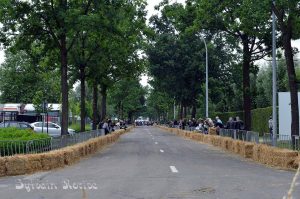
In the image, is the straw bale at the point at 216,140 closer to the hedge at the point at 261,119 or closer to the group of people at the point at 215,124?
the group of people at the point at 215,124

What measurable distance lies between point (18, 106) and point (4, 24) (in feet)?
109

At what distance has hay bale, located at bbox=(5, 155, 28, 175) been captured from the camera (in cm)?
1706

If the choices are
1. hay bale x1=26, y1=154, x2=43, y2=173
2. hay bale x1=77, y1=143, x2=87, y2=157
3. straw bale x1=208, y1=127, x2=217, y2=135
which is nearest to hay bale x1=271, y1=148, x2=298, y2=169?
hay bale x1=77, y1=143, x2=87, y2=157

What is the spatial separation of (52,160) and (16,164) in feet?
6.81

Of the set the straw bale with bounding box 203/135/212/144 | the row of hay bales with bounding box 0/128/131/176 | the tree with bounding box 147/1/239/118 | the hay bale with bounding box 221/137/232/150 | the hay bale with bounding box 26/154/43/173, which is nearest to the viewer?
the row of hay bales with bounding box 0/128/131/176

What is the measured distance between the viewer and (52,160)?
1920 cm

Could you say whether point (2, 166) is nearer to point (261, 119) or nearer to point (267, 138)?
point (267, 138)

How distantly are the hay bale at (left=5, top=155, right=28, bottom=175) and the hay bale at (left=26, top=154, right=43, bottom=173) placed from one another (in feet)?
0.57

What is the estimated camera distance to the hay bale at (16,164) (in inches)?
672

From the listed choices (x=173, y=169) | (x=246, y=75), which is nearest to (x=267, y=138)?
(x=173, y=169)

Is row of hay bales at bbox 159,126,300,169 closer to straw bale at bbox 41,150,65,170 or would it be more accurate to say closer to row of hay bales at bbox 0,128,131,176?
row of hay bales at bbox 0,128,131,176

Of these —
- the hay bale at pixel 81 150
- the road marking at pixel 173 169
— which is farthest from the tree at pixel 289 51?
the hay bale at pixel 81 150

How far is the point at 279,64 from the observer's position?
66625mm

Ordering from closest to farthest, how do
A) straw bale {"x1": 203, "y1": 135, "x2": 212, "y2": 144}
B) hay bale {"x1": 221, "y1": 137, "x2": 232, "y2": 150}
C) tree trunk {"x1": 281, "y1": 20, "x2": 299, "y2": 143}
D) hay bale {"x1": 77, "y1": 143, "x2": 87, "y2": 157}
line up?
hay bale {"x1": 77, "y1": 143, "x2": 87, "y2": 157}, tree trunk {"x1": 281, "y1": 20, "x2": 299, "y2": 143}, hay bale {"x1": 221, "y1": 137, "x2": 232, "y2": 150}, straw bale {"x1": 203, "y1": 135, "x2": 212, "y2": 144}
